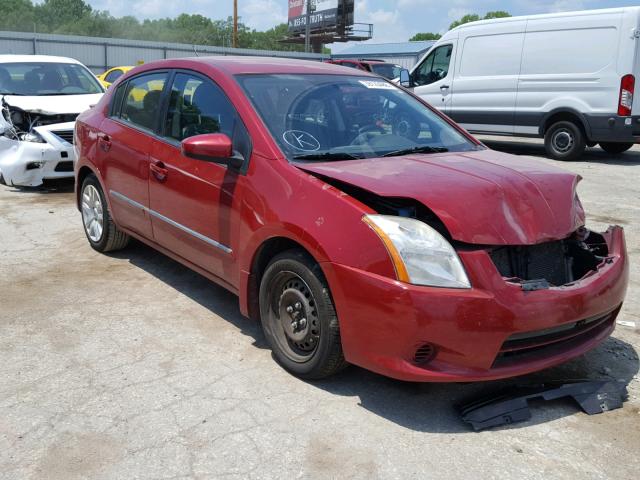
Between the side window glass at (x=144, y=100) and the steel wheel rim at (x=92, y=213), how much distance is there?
0.86 meters

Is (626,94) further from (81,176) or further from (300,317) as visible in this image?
(300,317)

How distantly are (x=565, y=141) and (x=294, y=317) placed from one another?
9.73 m

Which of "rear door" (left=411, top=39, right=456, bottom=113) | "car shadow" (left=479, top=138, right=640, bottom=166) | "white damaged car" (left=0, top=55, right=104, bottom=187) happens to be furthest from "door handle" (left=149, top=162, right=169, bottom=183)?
"rear door" (left=411, top=39, right=456, bottom=113)

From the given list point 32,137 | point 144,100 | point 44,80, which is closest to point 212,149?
point 144,100

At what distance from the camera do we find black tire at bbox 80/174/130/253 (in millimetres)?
5449

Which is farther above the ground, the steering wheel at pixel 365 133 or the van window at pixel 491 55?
the van window at pixel 491 55

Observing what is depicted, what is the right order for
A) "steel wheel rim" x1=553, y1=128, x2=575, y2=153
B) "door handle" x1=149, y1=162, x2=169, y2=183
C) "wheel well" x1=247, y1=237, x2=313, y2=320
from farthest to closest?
1. "steel wheel rim" x1=553, y1=128, x2=575, y2=153
2. "door handle" x1=149, y1=162, x2=169, y2=183
3. "wheel well" x1=247, y1=237, x2=313, y2=320

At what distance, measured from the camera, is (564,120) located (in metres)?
11.8

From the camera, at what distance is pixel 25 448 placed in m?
2.84

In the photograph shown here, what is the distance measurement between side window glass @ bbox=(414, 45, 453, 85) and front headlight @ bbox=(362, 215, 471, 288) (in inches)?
441

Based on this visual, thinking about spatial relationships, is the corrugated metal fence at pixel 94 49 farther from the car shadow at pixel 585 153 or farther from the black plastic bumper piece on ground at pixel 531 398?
the black plastic bumper piece on ground at pixel 531 398

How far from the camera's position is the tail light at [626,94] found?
10602 millimetres

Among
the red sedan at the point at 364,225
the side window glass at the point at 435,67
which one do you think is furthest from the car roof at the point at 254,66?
the side window glass at the point at 435,67

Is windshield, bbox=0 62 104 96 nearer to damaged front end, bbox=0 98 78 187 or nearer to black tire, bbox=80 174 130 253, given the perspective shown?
damaged front end, bbox=0 98 78 187
